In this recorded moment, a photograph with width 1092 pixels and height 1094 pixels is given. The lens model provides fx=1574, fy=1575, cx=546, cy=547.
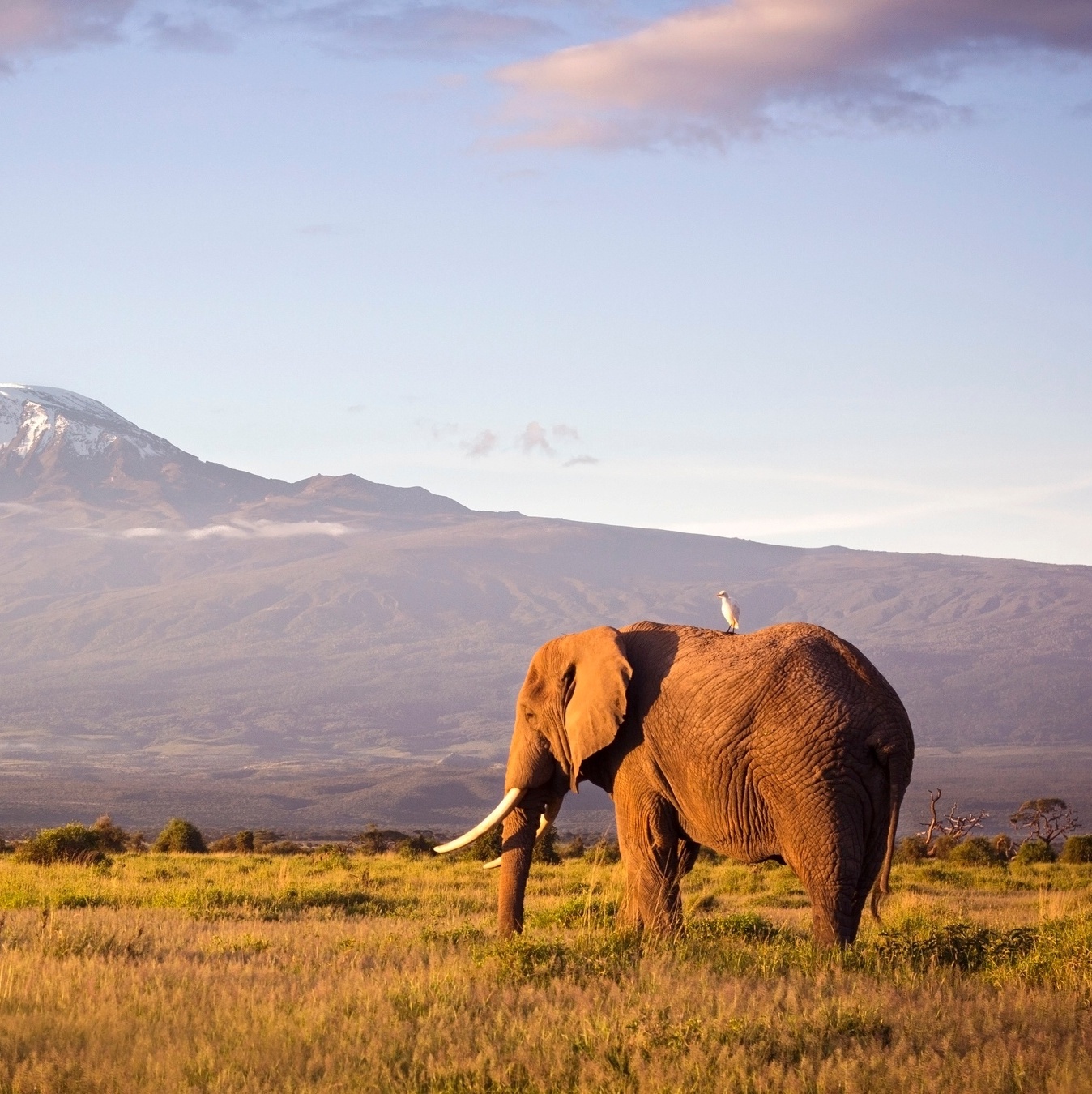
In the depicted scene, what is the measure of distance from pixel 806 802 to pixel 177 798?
116 m

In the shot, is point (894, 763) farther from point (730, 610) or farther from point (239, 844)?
point (239, 844)

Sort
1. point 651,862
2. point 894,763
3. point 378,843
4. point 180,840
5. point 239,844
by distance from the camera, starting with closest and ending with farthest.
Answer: point 894,763 → point 651,862 → point 180,840 → point 239,844 → point 378,843

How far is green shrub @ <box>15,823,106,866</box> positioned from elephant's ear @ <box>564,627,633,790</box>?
46.0 feet

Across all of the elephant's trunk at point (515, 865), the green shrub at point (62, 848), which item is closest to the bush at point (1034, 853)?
the green shrub at point (62, 848)

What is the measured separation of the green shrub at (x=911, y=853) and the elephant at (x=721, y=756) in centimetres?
1800

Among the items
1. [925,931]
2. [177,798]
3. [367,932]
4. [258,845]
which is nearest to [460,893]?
[367,932]

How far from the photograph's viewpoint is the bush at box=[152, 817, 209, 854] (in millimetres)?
31969

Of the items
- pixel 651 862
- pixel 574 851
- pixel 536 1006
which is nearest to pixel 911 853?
pixel 574 851

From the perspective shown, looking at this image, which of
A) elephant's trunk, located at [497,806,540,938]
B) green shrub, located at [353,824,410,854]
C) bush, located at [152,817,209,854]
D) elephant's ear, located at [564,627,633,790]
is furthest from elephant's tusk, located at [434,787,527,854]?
bush, located at [152,817,209,854]

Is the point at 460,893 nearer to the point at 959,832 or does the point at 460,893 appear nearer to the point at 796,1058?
the point at 796,1058

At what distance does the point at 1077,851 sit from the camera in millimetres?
31297

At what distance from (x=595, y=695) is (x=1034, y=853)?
21.8 m

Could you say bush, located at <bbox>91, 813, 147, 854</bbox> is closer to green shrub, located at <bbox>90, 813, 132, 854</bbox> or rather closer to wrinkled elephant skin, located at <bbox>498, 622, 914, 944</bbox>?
green shrub, located at <bbox>90, 813, 132, 854</bbox>

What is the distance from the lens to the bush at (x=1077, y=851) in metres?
31.1
